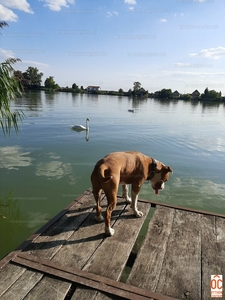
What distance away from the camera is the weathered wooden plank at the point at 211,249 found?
2.98 m

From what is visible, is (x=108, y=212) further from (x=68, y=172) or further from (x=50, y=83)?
(x=50, y=83)

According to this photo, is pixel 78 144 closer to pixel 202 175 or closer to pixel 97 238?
pixel 202 175

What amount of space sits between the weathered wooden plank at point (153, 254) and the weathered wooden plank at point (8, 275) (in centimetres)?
143

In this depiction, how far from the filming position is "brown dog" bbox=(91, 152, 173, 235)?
145 inches

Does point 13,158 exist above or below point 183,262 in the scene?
below

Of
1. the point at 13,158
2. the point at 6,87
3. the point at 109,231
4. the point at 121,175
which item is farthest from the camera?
the point at 13,158

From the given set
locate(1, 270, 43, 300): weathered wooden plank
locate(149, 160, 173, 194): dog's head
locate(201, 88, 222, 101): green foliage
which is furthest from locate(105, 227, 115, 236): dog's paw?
locate(201, 88, 222, 101): green foliage

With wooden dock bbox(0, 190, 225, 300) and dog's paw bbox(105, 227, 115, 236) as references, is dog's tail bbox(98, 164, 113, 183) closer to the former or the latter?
→ dog's paw bbox(105, 227, 115, 236)

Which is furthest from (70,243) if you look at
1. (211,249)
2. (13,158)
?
(13,158)

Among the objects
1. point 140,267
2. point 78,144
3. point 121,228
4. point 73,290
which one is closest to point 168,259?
point 140,267

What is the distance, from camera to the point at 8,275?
109 inches

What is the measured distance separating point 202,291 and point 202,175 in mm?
6927

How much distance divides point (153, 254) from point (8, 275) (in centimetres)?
205

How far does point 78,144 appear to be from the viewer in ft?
42.1
